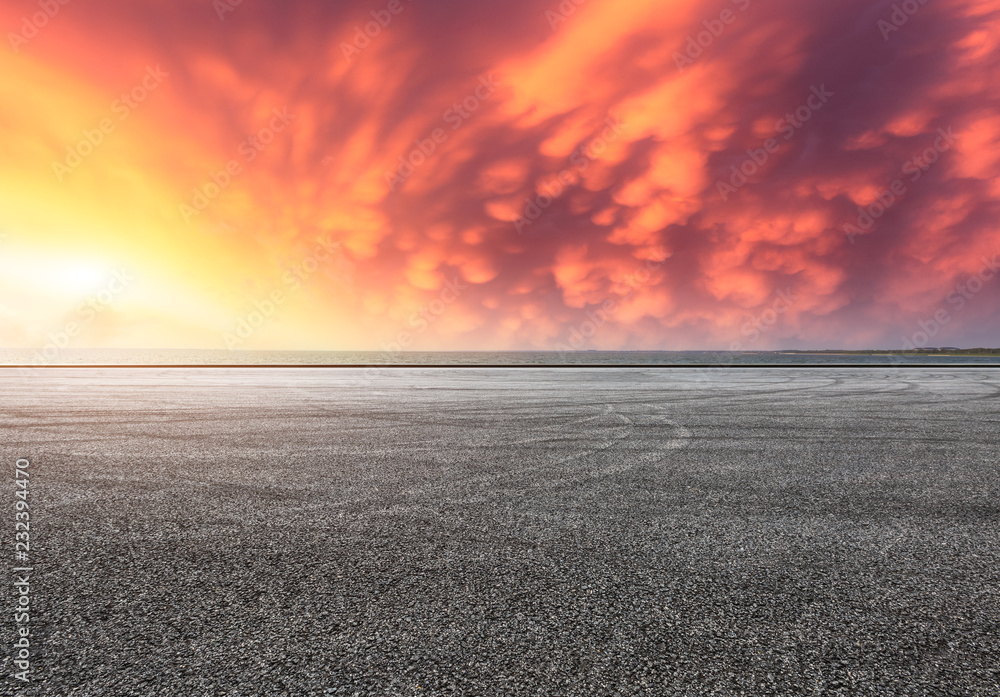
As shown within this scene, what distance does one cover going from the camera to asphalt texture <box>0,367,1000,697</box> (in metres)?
2.33

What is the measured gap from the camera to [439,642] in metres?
2.53

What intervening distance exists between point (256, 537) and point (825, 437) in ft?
26.7

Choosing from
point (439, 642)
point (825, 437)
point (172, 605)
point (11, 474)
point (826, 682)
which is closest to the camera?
point (826, 682)

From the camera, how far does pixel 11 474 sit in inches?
A: 231

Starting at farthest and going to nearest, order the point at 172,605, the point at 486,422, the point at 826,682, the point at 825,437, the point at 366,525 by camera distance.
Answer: the point at 486,422 → the point at 825,437 → the point at 366,525 → the point at 172,605 → the point at 826,682

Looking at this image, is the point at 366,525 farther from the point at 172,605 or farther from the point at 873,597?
the point at 873,597

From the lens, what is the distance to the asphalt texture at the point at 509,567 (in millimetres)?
2334

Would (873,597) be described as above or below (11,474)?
below

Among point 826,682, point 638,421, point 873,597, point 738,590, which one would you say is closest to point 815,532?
point 873,597

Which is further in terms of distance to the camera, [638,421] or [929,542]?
[638,421]

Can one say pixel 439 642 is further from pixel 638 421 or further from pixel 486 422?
pixel 638 421

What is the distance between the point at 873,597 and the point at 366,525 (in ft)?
11.0

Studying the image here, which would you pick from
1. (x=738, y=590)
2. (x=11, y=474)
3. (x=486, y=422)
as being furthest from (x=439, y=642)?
(x=486, y=422)

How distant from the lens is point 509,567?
3.42 meters
